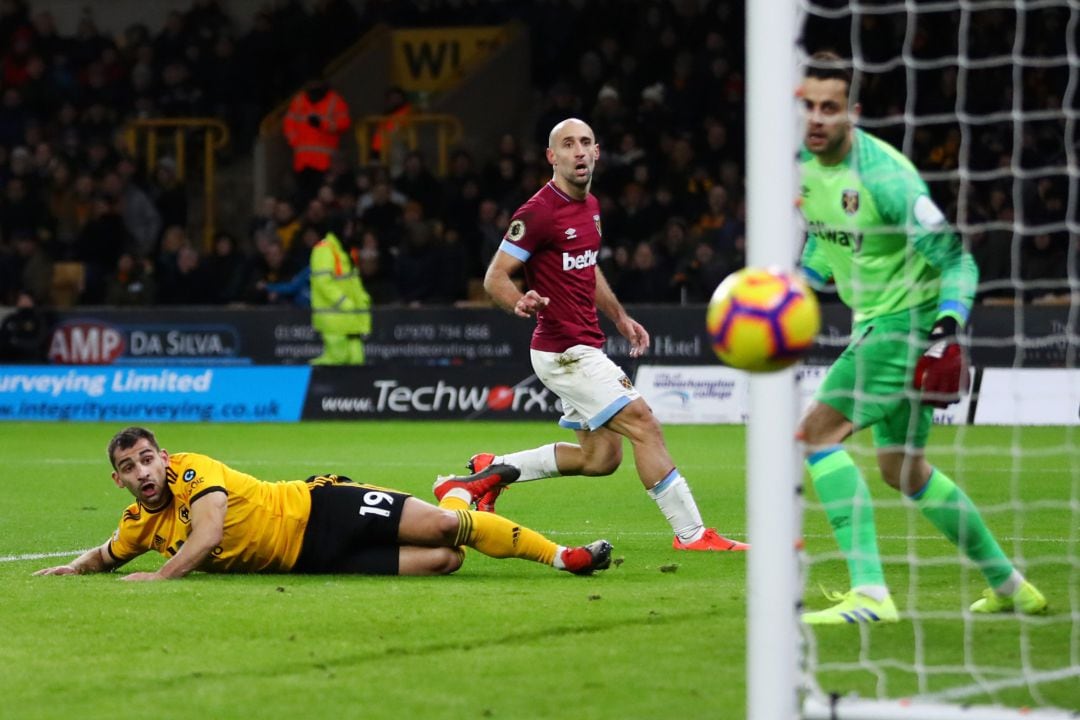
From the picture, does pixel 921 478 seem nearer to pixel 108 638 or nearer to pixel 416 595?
pixel 416 595

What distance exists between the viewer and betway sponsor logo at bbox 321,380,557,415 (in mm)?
18266

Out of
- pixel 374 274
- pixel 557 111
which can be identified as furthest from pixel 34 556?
pixel 557 111

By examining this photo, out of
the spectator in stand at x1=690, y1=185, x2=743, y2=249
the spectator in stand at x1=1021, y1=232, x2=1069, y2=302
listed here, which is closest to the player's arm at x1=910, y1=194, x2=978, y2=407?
the spectator in stand at x1=1021, y1=232, x2=1069, y2=302

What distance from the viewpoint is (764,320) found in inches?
178

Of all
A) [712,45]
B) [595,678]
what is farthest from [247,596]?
[712,45]

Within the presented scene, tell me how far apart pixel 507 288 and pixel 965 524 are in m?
2.97

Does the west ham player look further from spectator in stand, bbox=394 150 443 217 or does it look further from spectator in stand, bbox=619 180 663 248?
spectator in stand, bbox=394 150 443 217

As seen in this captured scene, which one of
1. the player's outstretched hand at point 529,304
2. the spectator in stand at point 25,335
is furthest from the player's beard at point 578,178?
the spectator in stand at point 25,335

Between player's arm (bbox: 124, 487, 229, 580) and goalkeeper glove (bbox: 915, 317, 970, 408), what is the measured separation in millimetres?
3109

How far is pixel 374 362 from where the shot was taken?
773 inches

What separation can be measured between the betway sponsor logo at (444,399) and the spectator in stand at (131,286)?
437cm

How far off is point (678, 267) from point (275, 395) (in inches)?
198

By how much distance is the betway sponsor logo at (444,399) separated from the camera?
18.3m

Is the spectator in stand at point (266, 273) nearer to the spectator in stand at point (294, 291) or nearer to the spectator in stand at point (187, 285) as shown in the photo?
the spectator in stand at point (294, 291)
